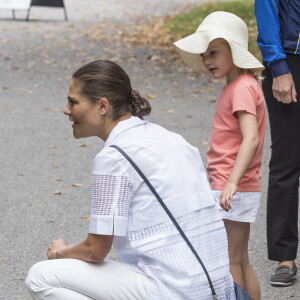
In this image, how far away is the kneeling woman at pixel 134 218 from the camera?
9.75 ft

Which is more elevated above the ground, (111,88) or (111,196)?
(111,88)

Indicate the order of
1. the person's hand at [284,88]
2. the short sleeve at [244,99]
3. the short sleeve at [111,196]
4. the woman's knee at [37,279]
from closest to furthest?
the short sleeve at [111,196]
the woman's knee at [37,279]
the short sleeve at [244,99]
the person's hand at [284,88]

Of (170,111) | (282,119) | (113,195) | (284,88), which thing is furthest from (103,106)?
(170,111)

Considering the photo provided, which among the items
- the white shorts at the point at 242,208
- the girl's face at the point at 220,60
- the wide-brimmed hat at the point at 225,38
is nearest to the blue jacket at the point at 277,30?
the wide-brimmed hat at the point at 225,38

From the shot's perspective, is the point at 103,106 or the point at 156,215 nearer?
the point at 156,215

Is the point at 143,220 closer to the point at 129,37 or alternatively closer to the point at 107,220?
the point at 107,220

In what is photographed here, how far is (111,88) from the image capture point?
123 inches

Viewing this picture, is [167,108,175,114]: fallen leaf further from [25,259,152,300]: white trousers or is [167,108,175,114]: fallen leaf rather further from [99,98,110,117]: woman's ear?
[25,259,152,300]: white trousers

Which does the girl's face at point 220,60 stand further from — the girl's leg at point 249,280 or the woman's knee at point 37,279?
the woman's knee at point 37,279

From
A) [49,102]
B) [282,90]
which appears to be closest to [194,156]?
[282,90]

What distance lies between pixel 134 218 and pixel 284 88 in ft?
A: 5.05

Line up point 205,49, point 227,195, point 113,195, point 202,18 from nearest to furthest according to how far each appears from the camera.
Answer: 1. point 113,195
2. point 227,195
3. point 205,49
4. point 202,18

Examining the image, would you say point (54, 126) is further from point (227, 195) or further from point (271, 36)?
point (227, 195)

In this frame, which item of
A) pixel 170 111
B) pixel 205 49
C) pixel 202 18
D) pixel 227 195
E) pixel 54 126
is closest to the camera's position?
pixel 227 195
